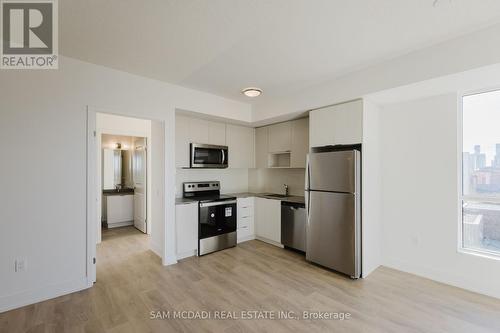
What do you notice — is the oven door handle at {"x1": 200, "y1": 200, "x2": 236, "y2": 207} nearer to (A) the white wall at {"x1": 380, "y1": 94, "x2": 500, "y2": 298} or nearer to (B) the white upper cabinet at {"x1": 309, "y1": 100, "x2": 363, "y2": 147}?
(B) the white upper cabinet at {"x1": 309, "y1": 100, "x2": 363, "y2": 147}

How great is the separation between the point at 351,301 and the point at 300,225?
4.54 feet

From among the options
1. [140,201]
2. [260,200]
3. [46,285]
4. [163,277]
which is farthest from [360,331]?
[140,201]

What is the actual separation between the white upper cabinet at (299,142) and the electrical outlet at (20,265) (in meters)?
3.73

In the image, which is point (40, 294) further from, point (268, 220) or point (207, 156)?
point (268, 220)

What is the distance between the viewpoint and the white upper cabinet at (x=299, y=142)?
4.06 metres

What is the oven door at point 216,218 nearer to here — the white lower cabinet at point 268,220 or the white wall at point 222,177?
the white lower cabinet at point 268,220

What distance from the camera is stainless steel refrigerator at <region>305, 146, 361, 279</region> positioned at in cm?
295

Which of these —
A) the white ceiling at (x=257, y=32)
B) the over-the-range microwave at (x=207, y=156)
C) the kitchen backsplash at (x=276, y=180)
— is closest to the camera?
the white ceiling at (x=257, y=32)

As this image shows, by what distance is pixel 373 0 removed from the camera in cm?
174

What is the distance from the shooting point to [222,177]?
191 inches

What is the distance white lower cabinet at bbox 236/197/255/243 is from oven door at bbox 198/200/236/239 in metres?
0.15

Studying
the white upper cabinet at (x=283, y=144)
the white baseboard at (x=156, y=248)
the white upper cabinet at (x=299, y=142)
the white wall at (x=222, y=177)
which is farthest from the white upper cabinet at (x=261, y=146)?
the white baseboard at (x=156, y=248)

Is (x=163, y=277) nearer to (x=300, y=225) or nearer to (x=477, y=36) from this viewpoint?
(x=300, y=225)

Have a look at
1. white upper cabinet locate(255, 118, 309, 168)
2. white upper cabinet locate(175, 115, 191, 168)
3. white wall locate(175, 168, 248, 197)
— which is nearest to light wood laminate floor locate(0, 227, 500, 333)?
A: white wall locate(175, 168, 248, 197)
